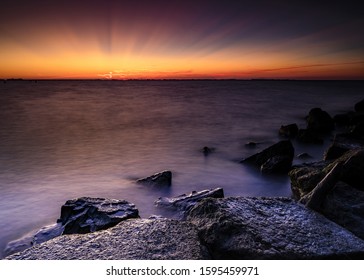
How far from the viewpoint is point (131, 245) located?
4.28 feet

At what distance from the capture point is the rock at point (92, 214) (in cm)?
189

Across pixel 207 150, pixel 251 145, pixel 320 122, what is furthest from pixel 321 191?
pixel 320 122

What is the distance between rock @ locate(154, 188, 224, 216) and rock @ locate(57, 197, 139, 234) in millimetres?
452

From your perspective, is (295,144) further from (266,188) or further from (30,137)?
(30,137)

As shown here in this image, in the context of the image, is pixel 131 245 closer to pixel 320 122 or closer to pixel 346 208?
pixel 346 208

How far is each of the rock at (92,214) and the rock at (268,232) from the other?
1.81 ft

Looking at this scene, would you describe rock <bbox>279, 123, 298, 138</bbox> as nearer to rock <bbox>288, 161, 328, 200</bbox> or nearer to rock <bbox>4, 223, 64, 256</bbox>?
rock <bbox>288, 161, 328, 200</bbox>

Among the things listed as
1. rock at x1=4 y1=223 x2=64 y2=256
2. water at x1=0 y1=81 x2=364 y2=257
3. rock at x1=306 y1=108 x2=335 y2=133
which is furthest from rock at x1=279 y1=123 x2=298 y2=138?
rock at x1=4 y1=223 x2=64 y2=256

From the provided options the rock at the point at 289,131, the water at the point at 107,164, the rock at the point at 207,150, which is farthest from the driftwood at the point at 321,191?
the rock at the point at 289,131

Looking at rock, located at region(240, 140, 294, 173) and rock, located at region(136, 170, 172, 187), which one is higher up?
rock, located at region(240, 140, 294, 173)

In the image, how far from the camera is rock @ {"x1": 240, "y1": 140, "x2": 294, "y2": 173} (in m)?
3.33

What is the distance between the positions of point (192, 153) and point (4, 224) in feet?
8.52

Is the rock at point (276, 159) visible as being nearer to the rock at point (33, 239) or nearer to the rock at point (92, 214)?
the rock at point (92, 214)
